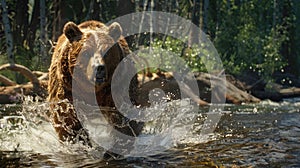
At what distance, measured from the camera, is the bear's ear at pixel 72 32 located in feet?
15.4

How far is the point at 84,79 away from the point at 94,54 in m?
0.27

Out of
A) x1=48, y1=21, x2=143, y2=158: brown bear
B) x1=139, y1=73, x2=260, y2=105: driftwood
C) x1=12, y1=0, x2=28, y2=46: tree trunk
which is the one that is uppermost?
x1=12, y1=0, x2=28, y2=46: tree trunk

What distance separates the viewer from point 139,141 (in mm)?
4555

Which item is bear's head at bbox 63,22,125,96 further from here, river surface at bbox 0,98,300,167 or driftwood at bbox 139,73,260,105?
driftwood at bbox 139,73,260,105

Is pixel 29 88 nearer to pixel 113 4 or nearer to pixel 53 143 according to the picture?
pixel 53 143

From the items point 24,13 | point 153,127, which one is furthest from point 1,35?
point 153,127

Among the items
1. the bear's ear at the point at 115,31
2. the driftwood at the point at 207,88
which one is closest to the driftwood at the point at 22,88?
the driftwood at the point at 207,88

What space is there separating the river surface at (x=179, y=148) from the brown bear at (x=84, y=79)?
0.20 metres

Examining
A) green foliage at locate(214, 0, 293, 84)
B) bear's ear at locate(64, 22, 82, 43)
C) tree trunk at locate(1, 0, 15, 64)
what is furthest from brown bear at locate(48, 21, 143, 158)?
green foliage at locate(214, 0, 293, 84)

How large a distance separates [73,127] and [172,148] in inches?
42.1

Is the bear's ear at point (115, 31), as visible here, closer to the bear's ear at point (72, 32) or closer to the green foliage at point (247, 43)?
the bear's ear at point (72, 32)

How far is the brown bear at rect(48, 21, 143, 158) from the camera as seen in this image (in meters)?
4.40

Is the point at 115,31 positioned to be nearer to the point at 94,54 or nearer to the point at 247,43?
the point at 94,54

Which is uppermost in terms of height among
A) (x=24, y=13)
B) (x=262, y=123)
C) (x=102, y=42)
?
(x=24, y=13)
